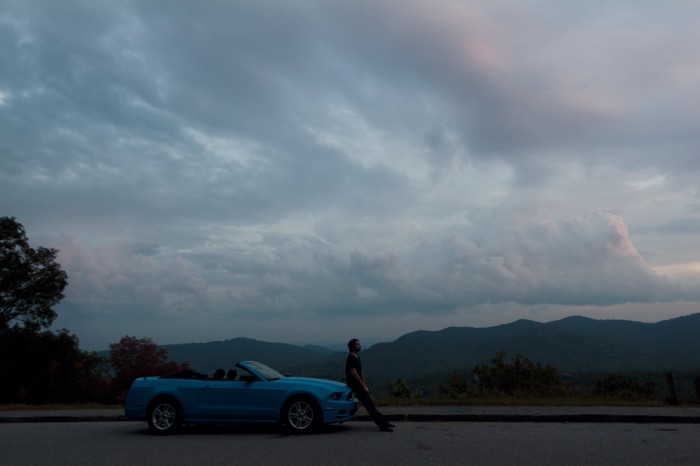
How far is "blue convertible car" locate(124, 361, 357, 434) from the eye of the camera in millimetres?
11516

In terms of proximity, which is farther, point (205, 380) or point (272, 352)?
point (272, 352)

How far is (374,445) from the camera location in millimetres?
10188

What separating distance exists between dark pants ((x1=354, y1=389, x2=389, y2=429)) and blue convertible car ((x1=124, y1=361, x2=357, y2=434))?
173mm

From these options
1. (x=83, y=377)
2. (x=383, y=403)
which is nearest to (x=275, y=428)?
(x=383, y=403)

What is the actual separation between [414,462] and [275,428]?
184 inches

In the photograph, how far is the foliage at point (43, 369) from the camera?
1389 inches

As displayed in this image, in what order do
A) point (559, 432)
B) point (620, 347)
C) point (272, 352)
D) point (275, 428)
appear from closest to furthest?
1. point (559, 432)
2. point (275, 428)
3. point (272, 352)
4. point (620, 347)

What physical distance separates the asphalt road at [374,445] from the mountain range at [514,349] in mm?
56736

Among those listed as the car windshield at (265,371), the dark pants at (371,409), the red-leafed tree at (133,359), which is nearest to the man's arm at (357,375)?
the dark pants at (371,409)

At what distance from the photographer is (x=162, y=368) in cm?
3678

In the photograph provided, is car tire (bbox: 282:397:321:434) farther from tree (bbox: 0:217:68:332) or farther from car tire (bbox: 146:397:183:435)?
tree (bbox: 0:217:68:332)

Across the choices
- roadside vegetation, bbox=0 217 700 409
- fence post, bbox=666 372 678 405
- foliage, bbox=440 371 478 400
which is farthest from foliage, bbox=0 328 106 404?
fence post, bbox=666 372 678 405

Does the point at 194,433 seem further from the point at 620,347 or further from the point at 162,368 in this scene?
the point at 620,347

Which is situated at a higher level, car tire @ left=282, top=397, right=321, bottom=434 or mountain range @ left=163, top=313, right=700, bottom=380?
mountain range @ left=163, top=313, right=700, bottom=380
